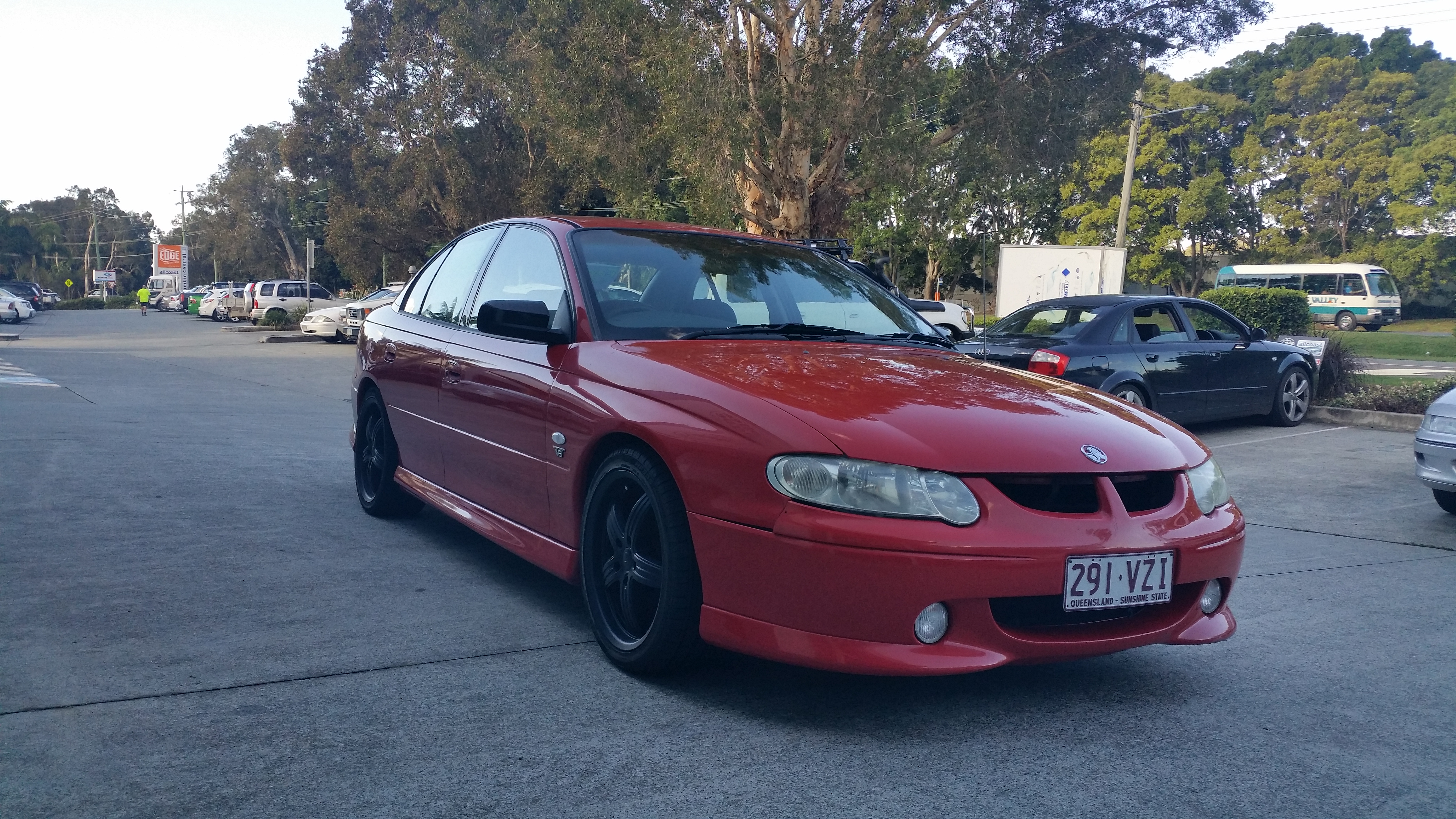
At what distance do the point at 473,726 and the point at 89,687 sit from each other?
1247 millimetres

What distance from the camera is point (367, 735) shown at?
309cm

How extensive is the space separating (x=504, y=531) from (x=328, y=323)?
1016 inches

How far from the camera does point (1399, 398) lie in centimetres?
1208

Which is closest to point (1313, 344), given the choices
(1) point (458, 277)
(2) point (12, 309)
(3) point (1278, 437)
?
(3) point (1278, 437)

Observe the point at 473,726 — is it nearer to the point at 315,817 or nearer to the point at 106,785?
the point at 315,817

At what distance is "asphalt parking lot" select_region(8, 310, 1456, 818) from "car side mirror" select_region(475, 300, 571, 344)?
1094mm

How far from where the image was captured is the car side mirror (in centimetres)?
402

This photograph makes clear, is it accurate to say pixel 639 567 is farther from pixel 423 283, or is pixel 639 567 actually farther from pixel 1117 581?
pixel 423 283

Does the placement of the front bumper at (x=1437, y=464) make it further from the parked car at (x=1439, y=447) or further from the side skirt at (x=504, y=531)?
the side skirt at (x=504, y=531)

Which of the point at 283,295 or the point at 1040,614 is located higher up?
the point at 283,295

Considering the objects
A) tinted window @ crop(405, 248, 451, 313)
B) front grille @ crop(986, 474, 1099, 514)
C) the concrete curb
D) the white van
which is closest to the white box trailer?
the concrete curb

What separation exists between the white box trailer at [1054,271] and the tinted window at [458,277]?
15022mm

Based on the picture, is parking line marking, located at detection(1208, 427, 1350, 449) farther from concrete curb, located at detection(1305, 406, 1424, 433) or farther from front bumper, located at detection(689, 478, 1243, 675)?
front bumper, located at detection(689, 478, 1243, 675)

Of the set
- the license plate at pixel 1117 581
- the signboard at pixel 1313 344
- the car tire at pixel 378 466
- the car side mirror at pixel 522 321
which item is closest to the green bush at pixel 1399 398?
the signboard at pixel 1313 344
